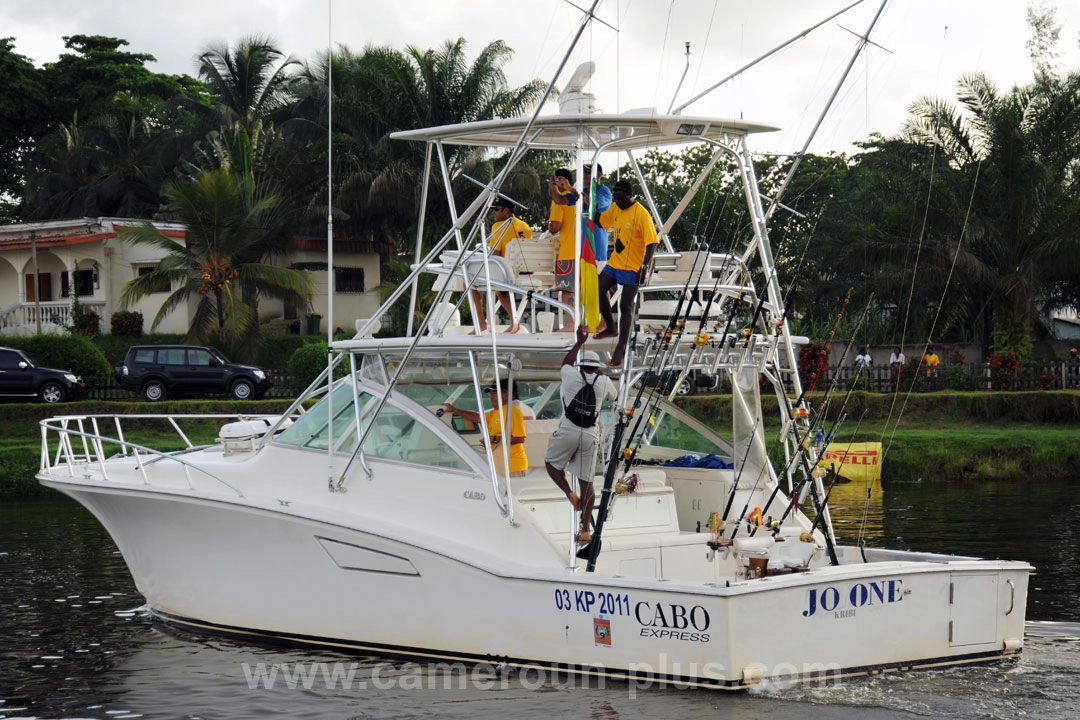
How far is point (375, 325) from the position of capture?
10531 millimetres

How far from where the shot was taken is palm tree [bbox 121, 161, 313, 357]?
33188 mm

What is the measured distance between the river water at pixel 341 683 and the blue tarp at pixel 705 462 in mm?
2574

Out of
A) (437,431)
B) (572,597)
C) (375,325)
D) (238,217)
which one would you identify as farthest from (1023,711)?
(238,217)

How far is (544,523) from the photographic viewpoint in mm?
9422

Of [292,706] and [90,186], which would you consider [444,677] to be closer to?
[292,706]

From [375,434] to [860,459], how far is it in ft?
44.0

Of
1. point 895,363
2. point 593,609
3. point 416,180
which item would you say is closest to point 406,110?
point 416,180

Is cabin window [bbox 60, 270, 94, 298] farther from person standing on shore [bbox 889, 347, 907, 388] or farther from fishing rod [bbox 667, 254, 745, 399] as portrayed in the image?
fishing rod [bbox 667, 254, 745, 399]

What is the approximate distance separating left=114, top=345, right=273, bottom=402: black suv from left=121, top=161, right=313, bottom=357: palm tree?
358cm

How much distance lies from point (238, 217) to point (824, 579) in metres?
28.1

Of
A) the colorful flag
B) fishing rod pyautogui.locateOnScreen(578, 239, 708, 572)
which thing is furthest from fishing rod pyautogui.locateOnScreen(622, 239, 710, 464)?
the colorful flag

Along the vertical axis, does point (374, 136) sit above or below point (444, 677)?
above

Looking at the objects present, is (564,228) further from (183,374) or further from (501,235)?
(183,374)

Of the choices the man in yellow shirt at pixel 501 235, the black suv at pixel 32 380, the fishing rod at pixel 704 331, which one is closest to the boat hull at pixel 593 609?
the fishing rod at pixel 704 331
